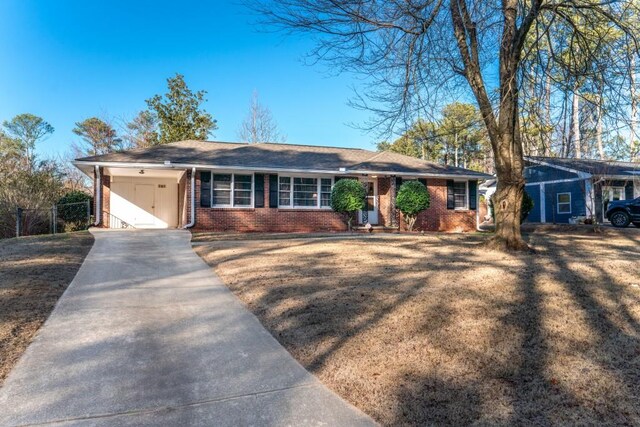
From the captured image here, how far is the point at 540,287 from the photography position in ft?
16.5

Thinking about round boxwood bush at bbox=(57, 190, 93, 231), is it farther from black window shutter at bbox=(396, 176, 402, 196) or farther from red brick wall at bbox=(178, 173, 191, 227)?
black window shutter at bbox=(396, 176, 402, 196)

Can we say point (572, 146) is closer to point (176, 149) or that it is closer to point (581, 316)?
point (581, 316)

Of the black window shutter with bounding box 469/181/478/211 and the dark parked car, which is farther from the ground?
the black window shutter with bounding box 469/181/478/211

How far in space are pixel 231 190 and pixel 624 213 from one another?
16.6 metres

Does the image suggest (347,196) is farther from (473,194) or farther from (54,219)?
(54,219)

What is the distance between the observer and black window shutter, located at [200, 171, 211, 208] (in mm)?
15422

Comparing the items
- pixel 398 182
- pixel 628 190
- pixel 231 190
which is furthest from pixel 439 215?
pixel 628 190

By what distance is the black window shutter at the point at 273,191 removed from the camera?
16344 mm

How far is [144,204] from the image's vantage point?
59.2 ft

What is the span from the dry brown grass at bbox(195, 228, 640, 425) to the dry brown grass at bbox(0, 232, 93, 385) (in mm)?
2270

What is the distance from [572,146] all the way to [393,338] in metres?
6.87

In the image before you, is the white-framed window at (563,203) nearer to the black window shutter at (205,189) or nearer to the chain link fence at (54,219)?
the black window shutter at (205,189)

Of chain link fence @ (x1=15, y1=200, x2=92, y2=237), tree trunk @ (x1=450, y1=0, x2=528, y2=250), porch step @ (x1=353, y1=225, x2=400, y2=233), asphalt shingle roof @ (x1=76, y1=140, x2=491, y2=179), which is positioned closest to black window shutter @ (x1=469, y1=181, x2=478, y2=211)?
asphalt shingle roof @ (x1=76, y1=140, x2=491, y2=179)

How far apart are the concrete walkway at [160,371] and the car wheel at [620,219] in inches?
733
